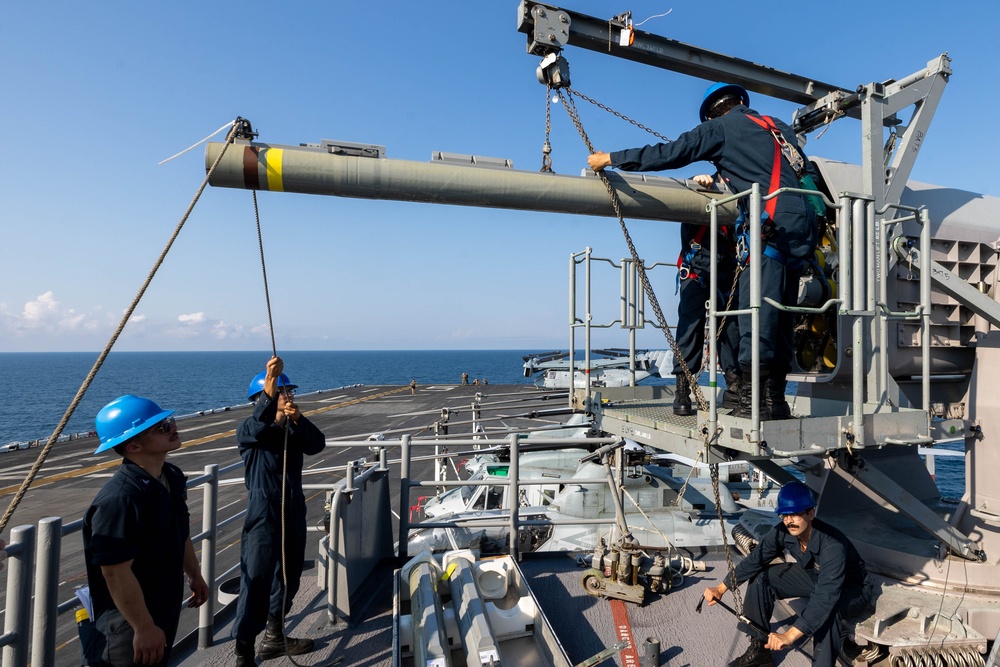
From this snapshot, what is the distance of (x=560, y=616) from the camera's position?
4.19 metres

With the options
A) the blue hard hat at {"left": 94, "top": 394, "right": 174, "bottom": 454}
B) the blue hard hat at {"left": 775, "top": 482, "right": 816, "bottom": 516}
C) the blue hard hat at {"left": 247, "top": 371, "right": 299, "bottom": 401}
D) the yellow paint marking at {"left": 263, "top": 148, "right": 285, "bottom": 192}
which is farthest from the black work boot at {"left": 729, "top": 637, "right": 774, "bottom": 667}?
the yellow paint marking at {"left": 263, "top": 148, "right": 285, "bottom": 192}

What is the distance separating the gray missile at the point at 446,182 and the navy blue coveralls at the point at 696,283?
54 cm

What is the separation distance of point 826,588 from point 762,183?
8.75 feet

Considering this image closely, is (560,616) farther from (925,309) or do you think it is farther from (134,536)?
(925,309)

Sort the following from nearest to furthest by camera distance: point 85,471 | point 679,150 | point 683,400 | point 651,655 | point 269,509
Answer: point 651,655, point 269,509, point 679,150, point 683,400, point 85,471

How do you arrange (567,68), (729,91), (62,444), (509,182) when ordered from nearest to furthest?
(509,182) → (729,91) → (567,68) → (62,444)

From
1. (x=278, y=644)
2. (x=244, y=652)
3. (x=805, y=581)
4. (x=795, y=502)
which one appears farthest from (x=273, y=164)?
(x=805, y=581)

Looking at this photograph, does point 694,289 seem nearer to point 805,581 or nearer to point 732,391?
point 732,391

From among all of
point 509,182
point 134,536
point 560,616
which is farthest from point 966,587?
point 134,536

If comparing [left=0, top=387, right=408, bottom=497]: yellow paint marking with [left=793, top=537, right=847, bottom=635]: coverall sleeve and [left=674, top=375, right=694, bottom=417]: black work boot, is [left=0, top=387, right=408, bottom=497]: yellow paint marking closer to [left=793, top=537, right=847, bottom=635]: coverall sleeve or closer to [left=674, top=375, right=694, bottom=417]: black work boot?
[left=674, top=375, right=694, bottom=417]: black work boot

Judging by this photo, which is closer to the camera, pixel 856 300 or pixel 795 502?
pixel 856 300

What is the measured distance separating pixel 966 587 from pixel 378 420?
92.7ft

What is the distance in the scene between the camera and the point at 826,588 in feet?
11.4

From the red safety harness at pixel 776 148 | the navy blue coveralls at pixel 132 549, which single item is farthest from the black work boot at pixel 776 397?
the navy blue coveralls at pixel 132 549
